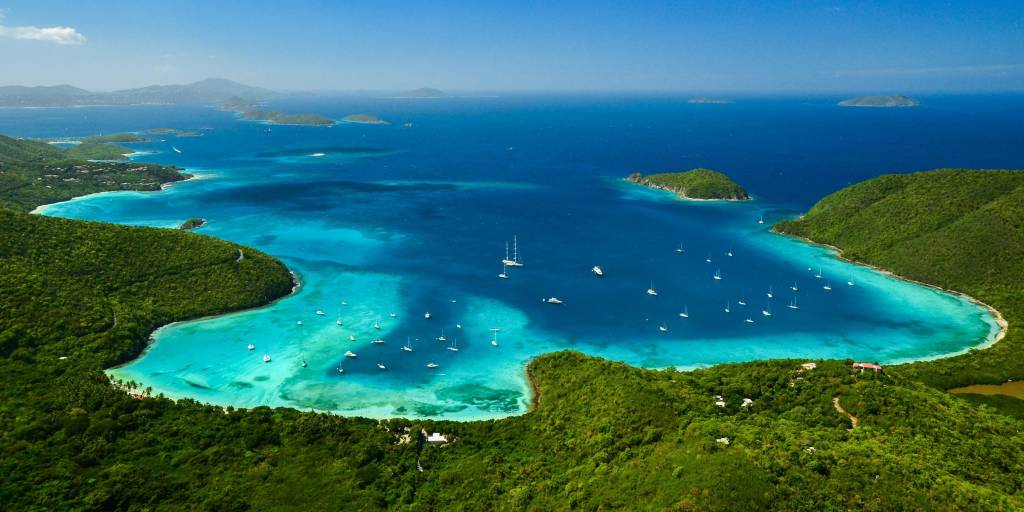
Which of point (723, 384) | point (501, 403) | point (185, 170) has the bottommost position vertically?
point (501, 403)

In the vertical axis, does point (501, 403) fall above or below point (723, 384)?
below

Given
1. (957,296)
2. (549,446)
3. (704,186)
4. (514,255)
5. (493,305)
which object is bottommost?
(549,446)

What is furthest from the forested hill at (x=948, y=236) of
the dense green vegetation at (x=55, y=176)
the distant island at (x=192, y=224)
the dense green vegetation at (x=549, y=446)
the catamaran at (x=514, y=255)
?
the dense green vegetation at (x=55, y=176)

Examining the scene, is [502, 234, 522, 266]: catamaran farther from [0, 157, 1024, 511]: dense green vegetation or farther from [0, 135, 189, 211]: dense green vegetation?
[0, 135, 189, 211]: dense green vegetation

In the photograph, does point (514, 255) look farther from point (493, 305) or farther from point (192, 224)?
point (192, 224)

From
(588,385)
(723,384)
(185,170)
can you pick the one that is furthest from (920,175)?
(185,170)

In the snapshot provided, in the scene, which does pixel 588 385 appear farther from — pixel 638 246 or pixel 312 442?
pixel 638 246

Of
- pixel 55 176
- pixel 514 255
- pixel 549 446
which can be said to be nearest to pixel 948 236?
pixel 514 255
